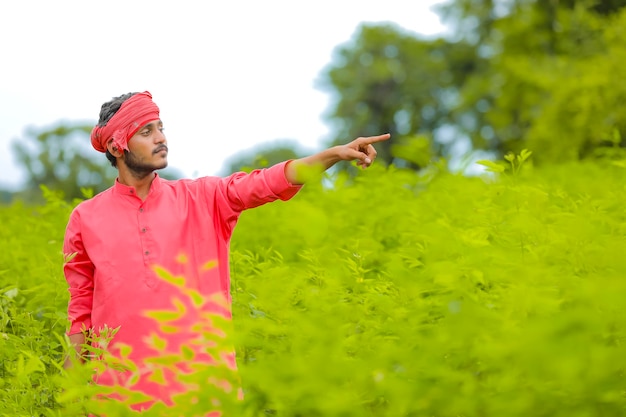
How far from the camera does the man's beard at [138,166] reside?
383 centimetres

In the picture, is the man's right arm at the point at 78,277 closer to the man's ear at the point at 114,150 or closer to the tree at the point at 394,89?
the man's ear at the point at 114,150

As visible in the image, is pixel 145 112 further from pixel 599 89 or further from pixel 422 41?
pixel 422 41

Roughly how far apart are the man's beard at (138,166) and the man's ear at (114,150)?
3 centimetres

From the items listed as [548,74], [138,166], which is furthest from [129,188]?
[548,74]

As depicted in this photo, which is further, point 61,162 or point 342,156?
point 61,162

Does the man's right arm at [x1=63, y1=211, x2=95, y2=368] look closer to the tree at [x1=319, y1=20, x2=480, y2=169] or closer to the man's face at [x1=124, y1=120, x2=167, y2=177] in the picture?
the man's face at [x1=124, y1=120, x2=167, y2=177]

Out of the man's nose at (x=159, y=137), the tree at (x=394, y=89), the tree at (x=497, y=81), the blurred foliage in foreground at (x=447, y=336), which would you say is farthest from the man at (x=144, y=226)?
the tree at (x=394, y=89)

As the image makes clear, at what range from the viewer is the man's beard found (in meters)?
3.83

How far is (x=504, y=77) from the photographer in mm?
28266

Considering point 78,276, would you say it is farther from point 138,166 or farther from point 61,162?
point 61,162

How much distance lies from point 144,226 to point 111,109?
0.59 m

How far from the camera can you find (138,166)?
3.85 metres

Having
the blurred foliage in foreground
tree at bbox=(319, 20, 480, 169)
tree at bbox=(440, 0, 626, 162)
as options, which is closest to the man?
the blurred foliage in foreground

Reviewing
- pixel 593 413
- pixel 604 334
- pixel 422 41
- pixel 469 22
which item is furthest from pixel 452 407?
pixel 422 41
